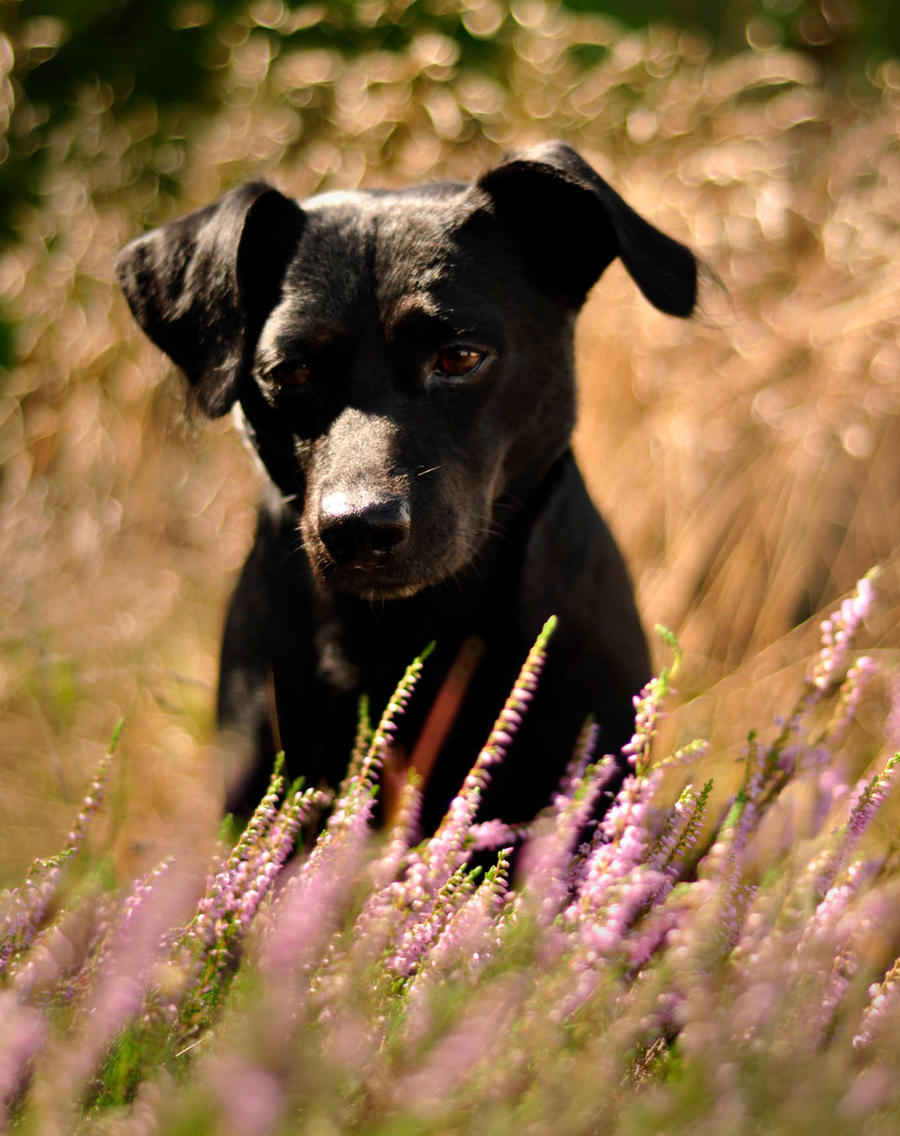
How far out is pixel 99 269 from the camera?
4188mm

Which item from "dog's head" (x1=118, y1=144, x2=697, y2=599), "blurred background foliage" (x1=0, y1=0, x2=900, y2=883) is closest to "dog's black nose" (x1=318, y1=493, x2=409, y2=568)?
"dog's head" (x1=118, y1=144, x2=697, y2=599)

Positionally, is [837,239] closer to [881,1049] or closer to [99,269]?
[99,269]

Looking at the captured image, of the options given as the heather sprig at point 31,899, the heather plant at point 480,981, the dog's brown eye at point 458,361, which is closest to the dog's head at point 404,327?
the dog's brown eye at point 458,361

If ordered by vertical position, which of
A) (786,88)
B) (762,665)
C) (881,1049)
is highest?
(881,1049)

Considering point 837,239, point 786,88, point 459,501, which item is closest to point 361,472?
point 459,501

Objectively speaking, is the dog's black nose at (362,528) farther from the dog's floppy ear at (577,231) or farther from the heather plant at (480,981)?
the dog's floppy ear at (577,231)

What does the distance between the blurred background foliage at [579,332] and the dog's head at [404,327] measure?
1062 mm

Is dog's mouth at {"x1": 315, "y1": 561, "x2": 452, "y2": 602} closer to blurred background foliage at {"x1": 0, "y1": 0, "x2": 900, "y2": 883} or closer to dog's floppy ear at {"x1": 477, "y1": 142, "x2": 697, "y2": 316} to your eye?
Result: dog's floppy ear at {"x1": 477, "y1": 142, "x2": 697, "y2": 316}

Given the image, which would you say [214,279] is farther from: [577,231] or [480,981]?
[480,981]

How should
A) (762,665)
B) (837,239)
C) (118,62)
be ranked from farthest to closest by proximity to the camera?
(118,62) < (837,239) < (762,665)

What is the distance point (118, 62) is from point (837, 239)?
3.12 meters

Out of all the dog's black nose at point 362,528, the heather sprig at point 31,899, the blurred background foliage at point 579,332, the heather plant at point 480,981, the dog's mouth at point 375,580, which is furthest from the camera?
the blurred background foliage at point 579,332

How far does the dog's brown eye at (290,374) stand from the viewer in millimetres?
2158

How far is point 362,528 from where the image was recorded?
1.89 meters
